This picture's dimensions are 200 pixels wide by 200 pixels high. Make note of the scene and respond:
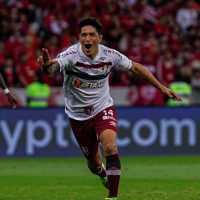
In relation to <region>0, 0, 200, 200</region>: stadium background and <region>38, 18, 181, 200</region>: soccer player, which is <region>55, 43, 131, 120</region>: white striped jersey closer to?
<region>38, 18, 181, 200</region>: soccer player

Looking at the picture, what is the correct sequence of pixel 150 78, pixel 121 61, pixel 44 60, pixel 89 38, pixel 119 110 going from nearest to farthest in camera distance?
pixel 44 60, pixel 89 38, pixel 150 78, pixel 121 61, pixel 119 110

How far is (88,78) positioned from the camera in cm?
1090

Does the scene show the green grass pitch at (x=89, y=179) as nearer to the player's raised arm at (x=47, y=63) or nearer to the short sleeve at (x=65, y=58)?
the short sleeve at (x=65, y=58)

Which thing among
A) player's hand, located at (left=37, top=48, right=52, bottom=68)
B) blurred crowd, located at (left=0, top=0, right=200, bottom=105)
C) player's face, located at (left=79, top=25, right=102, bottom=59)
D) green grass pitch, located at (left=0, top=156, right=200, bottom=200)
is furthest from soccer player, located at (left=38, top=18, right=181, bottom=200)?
blurred crowd, located at (left=0, top=0, right=200, bottom=105)

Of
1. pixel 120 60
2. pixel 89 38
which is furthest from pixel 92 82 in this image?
pixel 89 38

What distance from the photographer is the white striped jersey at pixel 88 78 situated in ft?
35.5

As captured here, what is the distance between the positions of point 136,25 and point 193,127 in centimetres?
567

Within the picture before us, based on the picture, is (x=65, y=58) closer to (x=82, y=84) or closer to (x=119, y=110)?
(x=82, y=84)

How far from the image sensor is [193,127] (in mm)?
19578

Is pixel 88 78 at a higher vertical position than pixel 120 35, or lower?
lower

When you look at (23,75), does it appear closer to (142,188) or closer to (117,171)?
(142,188)

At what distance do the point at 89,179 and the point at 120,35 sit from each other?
9823 millimetres

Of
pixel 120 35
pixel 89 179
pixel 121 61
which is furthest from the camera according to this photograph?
pixel 120 35

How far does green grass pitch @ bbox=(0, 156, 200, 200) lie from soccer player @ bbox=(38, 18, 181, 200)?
3.54 ft
